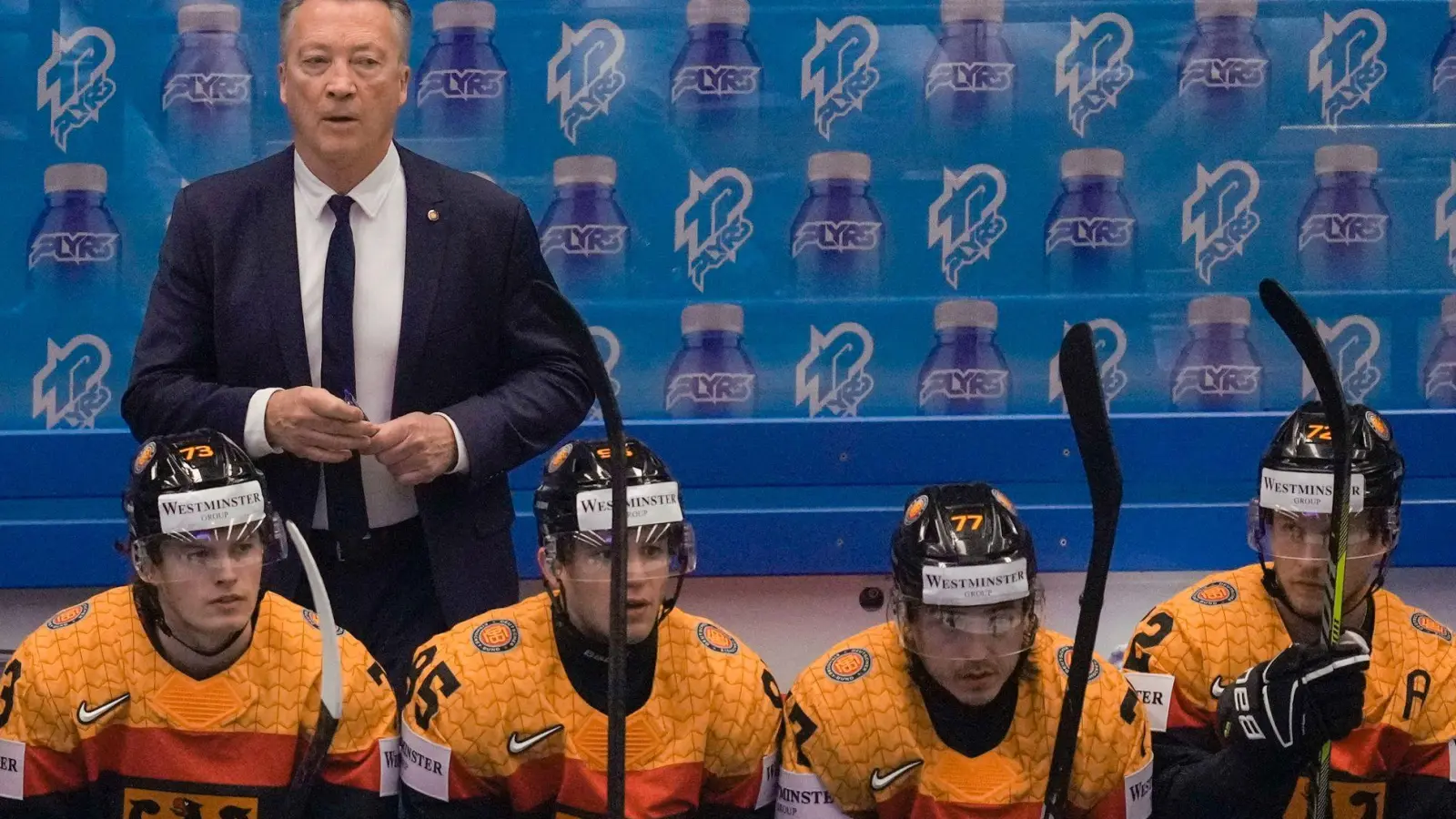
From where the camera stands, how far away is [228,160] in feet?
11.3

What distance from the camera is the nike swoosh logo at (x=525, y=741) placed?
222 centimetres

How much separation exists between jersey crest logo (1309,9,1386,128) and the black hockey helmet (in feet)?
5.32

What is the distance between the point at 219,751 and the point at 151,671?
0.13 metres

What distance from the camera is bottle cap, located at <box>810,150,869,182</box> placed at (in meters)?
3.45

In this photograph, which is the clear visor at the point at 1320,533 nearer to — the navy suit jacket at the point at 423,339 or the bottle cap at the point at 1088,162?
the navy suit jacket at the point at 423,339

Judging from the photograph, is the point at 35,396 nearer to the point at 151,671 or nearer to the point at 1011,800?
the point at 151,671

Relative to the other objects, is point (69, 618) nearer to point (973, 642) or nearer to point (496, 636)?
point (496, 636)

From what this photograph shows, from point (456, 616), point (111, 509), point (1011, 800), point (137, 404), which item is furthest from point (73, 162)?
point (1011, 800)

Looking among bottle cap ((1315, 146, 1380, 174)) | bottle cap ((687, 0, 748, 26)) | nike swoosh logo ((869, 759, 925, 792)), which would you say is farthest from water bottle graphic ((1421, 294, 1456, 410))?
nike swoosh logo ((869, 759, 925, 792))

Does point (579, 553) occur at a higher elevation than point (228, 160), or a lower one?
lower

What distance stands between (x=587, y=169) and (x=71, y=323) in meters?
1.04

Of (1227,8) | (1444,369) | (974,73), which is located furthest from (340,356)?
(1444,369)

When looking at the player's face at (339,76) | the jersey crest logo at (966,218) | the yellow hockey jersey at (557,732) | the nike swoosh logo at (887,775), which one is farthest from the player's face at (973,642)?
the jersey crest logo at (966,218)

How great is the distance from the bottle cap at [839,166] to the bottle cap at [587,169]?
15.4 inches
